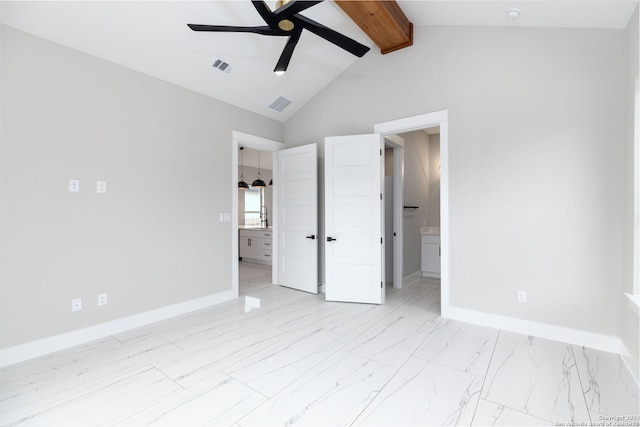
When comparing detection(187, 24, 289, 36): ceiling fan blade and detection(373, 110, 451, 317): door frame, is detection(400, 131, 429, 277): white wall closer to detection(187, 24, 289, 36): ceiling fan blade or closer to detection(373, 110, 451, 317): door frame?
detection(373, 110, 451, 317): door frame

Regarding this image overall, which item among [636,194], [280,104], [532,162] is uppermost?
[280,104]

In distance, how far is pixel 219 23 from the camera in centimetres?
300

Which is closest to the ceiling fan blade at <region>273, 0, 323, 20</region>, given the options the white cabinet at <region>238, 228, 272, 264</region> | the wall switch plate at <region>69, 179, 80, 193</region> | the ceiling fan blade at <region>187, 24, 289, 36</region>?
the ceiling fan blade at <region>187, 24, 289, 36</region>

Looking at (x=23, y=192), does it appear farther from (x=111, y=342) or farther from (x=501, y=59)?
(x=501, y=59)

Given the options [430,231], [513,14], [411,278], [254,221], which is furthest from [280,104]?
[254,221]

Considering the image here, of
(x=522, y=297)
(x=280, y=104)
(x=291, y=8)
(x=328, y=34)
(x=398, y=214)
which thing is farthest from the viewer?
(x=398, y=214)

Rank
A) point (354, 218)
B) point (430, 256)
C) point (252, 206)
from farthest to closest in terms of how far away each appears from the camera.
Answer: point (252, 206)
point (430, 256)
point (354, 218)

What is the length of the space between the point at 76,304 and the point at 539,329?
446 centimetres

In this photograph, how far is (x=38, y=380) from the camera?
2.16 m

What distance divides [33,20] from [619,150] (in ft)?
16.7

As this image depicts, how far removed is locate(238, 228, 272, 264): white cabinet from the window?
64.5 inches

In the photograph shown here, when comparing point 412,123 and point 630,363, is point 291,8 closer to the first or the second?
point 412,123

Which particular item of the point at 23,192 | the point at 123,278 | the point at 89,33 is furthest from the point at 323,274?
the point at 89,33

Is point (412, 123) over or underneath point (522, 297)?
over
